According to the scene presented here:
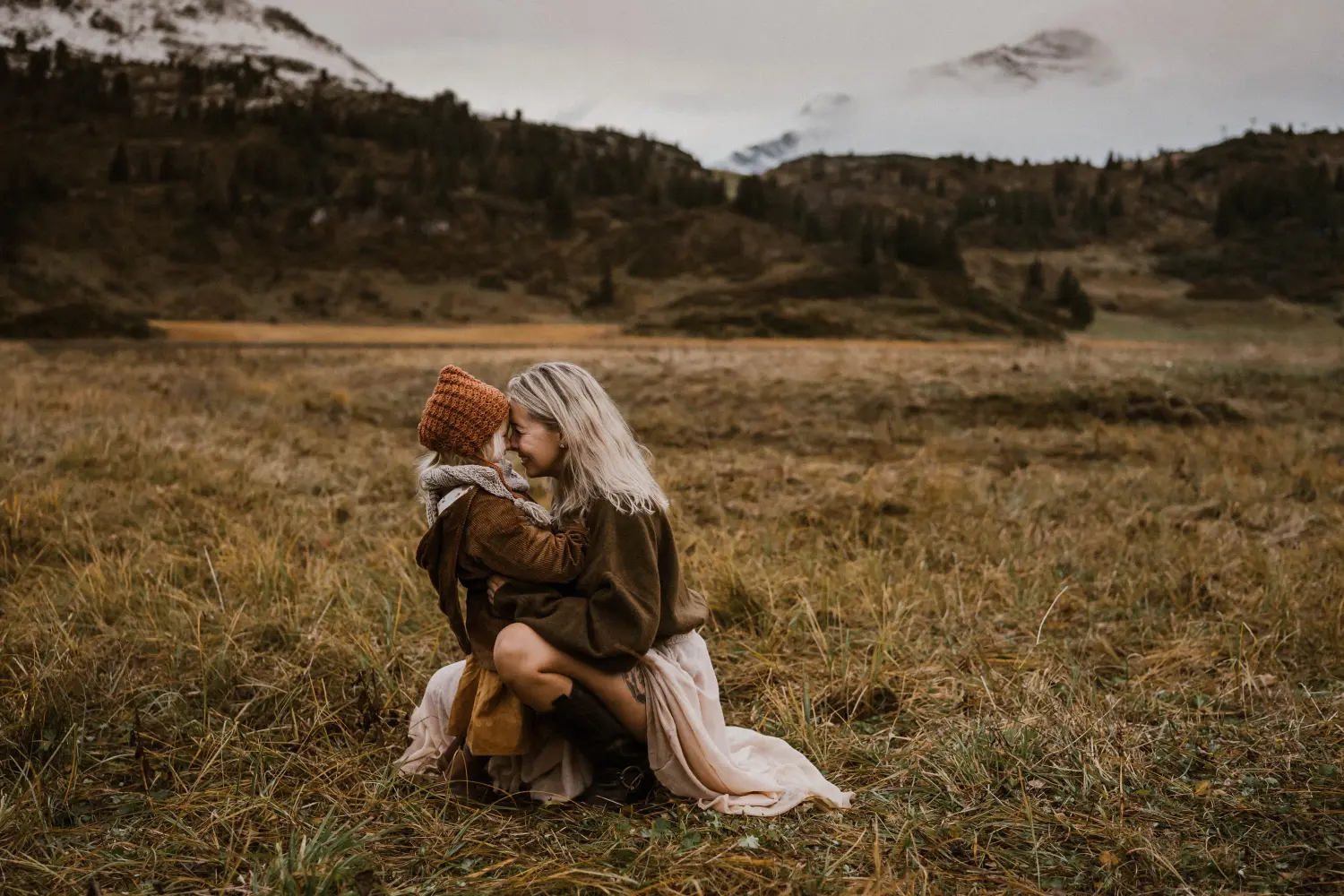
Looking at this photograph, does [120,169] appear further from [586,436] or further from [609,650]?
[609,650]

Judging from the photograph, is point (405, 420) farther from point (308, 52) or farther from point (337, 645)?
point (308, 52)

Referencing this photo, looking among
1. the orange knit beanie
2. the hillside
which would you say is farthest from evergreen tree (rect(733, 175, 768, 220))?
the orange knit beanie

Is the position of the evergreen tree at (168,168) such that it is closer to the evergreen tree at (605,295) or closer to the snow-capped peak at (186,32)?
the evergreen tree at (605,295)

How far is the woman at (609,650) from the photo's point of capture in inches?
112

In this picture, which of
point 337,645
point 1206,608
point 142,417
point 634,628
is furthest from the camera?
point 142,417

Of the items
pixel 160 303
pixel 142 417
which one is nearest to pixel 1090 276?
pixel 160 303

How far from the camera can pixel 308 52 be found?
11662 centimetres

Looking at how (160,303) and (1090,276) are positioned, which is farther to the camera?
(1090,276)

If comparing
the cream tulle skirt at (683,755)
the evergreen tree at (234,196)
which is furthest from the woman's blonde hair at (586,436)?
the evergreen tree at (234,196)

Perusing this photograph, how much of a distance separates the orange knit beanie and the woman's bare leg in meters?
0.59

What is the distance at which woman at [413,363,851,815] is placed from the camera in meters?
2.83

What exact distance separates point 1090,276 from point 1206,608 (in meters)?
53.2

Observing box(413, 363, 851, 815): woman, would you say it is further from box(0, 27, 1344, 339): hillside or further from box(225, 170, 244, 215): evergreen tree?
box(225, 170, 244, 215): evergreen tree

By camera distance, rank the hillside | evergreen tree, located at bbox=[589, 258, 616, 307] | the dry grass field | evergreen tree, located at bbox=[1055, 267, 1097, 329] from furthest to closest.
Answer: evergreen tree, located at bbox=[589, 258, 616, 307]
evergreen tree, located at bbox=[1055, 267, 1097, 329]
the hillside
the dry grass field
